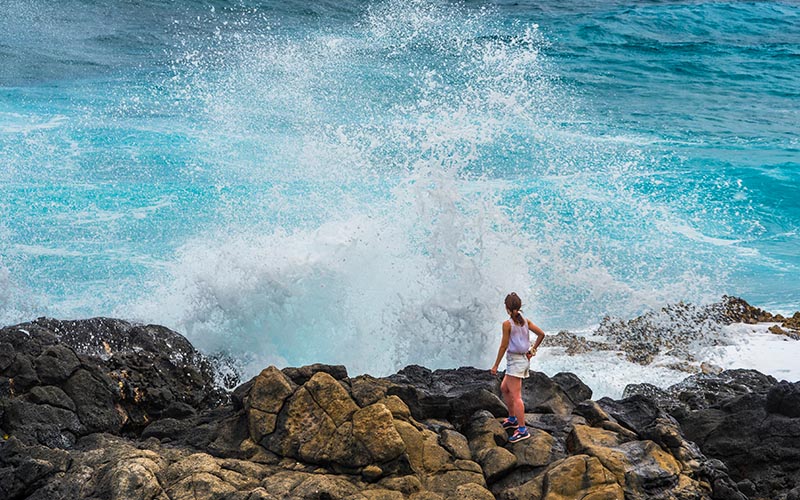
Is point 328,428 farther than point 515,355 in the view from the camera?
No

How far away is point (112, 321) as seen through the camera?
25.0ft

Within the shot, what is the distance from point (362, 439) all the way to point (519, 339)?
5.03 ft

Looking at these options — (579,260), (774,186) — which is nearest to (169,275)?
(579,260)

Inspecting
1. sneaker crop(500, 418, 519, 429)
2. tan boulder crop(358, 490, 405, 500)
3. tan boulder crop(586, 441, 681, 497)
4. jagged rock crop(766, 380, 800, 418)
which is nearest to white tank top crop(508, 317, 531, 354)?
sneaker crop(500, 418, 519, 429)

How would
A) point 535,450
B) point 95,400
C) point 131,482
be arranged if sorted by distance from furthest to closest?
point 95,400 → point 535,450 → point 131,482

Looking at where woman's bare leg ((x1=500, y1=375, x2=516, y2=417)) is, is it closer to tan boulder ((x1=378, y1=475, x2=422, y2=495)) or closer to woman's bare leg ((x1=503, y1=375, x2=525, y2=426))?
woman's bare leg ((x1=503, y1=375, x2=525, y2=426))

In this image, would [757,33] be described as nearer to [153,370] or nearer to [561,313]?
[561,313]

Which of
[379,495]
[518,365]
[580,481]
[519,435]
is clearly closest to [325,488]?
[379,495]

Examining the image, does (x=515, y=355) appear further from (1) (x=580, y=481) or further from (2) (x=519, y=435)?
(1) (x=580, y=481)

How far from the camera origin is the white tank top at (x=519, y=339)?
5.85m

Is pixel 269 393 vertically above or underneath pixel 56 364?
underneath

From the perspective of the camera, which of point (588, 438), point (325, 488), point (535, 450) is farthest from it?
point (588, 438)

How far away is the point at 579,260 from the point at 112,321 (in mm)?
7450

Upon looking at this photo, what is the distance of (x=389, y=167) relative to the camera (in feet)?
50.3
